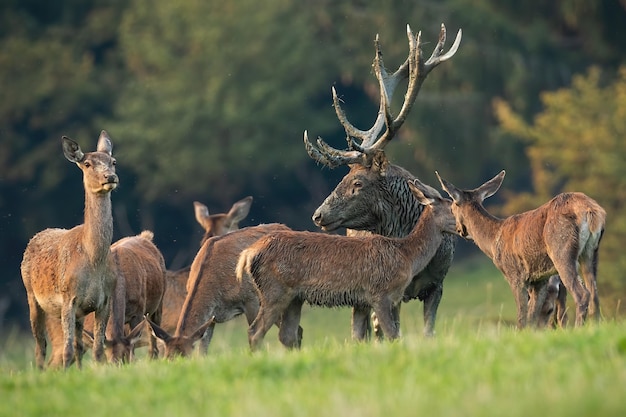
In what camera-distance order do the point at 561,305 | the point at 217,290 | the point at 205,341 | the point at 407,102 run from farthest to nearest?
the point at 407,102, the point at 561,305, the point at 217,290, the point at 205,341

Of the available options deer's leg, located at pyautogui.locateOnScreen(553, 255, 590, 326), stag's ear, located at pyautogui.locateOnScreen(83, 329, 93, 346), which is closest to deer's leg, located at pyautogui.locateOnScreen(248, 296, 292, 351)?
stag's ear, located at pyautogui.locateOnScreen(83, 329, 93, 346)

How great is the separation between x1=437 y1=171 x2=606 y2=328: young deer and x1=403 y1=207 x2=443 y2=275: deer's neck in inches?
10.0

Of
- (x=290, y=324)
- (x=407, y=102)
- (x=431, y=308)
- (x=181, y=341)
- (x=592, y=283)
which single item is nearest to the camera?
(x=592, y=283)

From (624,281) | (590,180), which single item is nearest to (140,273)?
(624,281)

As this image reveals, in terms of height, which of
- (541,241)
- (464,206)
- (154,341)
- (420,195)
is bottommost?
(154,341)

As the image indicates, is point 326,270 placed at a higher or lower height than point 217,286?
higher

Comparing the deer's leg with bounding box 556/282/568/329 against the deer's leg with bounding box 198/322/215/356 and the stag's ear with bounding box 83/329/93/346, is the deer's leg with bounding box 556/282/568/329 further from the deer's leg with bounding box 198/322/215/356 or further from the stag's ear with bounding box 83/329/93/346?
the stag's ear with bounding box 83/329/93/346

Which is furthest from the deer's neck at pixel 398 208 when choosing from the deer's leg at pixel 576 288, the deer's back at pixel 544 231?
the deer's leg at pixel 576 288

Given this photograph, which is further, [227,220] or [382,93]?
[227,220]

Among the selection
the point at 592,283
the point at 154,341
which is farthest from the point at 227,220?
the point at 592,283

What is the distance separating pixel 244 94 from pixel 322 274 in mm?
25565

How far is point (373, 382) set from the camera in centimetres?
747

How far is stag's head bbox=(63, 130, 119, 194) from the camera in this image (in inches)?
440

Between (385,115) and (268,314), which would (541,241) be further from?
(385,115)
